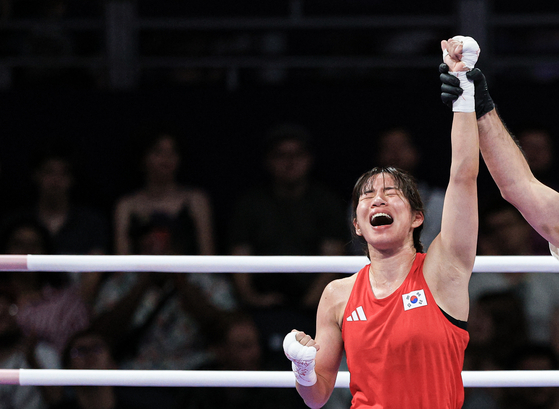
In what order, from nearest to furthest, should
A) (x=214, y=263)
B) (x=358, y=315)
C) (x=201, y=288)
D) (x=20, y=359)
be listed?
1. (x=358, y=315)
2. (x=214, y=263)
3. (x=20, y=359)
4. (x=201, y=288)

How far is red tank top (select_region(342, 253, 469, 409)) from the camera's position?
1622 mm

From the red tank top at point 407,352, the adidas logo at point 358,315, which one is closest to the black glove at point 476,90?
the red tank top at point 407,352

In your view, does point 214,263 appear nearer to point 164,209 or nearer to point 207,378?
point 207,378

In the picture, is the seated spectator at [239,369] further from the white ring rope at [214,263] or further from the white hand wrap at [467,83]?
the white hand wrap at [467,83]

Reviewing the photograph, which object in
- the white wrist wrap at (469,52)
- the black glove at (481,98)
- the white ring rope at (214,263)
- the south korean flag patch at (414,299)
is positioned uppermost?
the white wrist wrap at (469,52)

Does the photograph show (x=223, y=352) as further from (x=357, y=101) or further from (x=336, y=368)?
(x=357, y=101)

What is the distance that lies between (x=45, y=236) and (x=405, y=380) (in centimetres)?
223

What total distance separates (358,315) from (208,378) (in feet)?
1.74

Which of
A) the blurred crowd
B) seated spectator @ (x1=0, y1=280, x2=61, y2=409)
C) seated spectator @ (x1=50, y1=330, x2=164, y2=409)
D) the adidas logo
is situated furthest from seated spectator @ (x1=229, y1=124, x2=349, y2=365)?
the adidas logo

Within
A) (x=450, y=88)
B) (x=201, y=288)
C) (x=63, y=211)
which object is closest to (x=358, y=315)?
(x=450, y=88)

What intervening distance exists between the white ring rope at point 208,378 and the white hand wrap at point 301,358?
218mm

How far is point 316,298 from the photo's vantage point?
3.35m

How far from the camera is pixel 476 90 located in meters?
1.66

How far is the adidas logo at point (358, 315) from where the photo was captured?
1.71 metres
